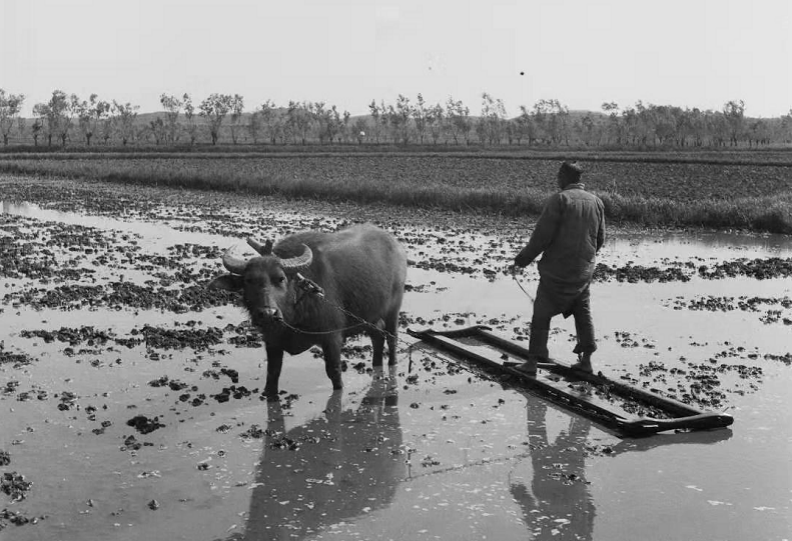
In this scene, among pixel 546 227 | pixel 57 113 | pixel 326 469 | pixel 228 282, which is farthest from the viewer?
pixel 57 113

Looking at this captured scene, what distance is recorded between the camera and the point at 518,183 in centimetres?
3341

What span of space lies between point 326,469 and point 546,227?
2.85m

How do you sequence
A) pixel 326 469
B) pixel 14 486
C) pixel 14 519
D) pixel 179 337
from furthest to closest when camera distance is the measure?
pixel 179 337
pixel 326 469
pixel 14 486
pixel 14 519

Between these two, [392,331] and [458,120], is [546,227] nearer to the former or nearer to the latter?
[392,331]

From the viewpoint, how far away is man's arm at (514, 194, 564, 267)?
709 cm

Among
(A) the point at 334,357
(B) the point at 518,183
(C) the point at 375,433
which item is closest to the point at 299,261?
(A) the point at 334,357

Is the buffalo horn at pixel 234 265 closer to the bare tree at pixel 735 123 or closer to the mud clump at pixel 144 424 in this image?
the mud clump at pixel 144 424

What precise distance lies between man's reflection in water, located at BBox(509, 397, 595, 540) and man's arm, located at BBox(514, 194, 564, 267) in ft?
4.83

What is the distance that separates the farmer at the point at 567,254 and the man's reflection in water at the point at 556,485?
3.06ft

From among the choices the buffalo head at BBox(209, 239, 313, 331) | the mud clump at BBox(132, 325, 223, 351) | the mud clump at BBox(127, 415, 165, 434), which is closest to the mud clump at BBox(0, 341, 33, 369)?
the mud clump at BBox(132, 325, 223, 351)

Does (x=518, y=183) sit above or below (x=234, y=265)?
above

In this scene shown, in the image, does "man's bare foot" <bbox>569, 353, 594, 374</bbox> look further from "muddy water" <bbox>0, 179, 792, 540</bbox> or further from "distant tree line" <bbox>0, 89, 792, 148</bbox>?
"distant tree line" <bbox>0, 89, 792, 148</bbox>

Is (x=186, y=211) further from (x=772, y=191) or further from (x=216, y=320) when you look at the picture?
(x=772, y=191)

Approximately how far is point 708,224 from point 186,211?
14.6 meters
